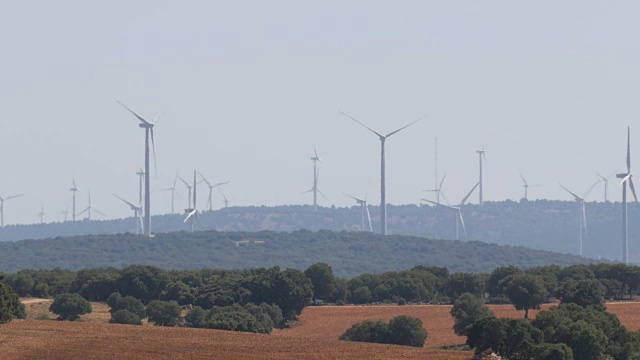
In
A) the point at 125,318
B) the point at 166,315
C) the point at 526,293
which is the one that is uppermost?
the point at 526,293

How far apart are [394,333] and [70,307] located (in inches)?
1287

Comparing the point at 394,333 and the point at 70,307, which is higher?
the point at 70,307

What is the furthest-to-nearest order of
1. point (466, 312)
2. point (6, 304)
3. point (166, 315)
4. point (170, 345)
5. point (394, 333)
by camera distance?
point (466, 312)
point (166, 315)
point (394, 333)
point (6, 304)
point (170, 345)

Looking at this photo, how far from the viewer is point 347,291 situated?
169 m

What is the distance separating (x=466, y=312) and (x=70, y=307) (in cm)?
3484

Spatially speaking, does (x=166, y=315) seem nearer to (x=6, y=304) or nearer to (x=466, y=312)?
(x=6, y=304)

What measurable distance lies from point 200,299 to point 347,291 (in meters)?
21.7

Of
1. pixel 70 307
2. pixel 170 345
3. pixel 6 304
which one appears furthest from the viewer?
pixel 70 307

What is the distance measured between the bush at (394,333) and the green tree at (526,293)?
2515 centimetres

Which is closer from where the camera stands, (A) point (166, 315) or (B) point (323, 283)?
(A) point (166, 315)

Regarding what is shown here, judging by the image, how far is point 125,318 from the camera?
131500 mm

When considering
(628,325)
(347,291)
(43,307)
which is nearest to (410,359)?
(628,325)

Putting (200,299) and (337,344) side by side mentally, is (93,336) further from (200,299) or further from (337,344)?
(200,299)

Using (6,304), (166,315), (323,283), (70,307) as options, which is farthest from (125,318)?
(323,283)
